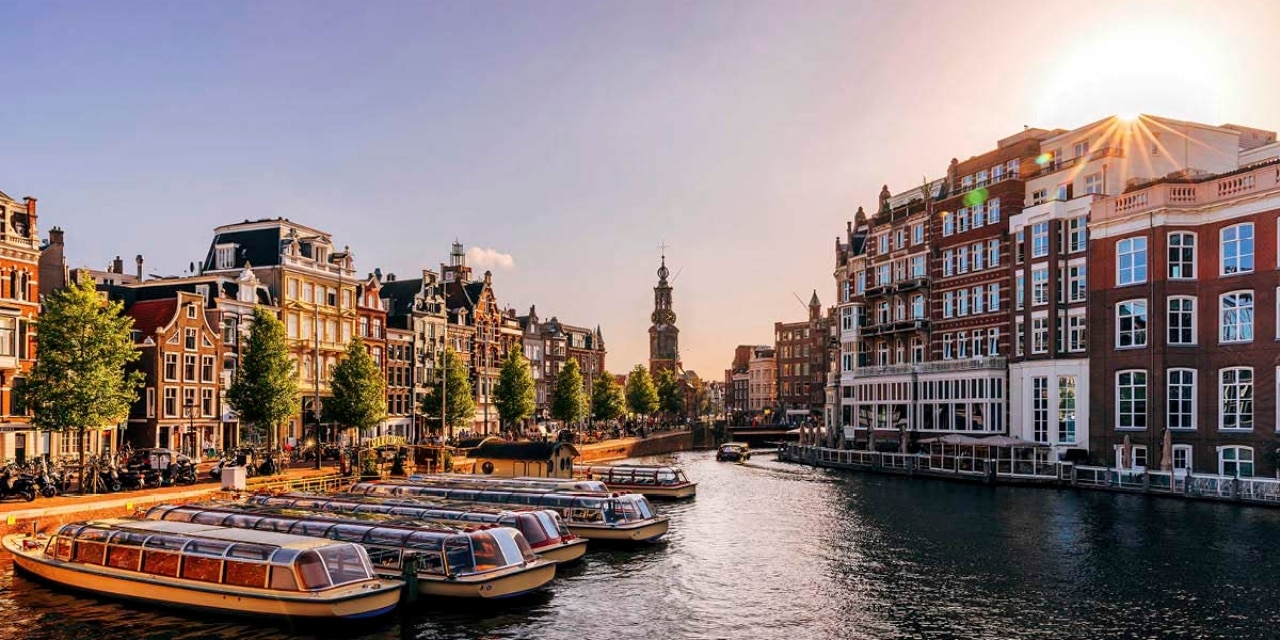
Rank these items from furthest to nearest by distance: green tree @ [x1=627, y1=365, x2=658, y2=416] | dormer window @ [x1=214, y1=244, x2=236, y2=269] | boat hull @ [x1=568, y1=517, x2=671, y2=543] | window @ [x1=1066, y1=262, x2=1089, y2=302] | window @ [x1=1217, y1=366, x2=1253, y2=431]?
green tree @ [x1=627, y1=365, x2=658, y2=416] → dormer window @ [x1=214, y1=244, x2=236, y2=269] → window @ [x1=1066, y1=262, x2=1089, y2=302] → window @ [x1=1217, y1=366, x2=1253, y2=431] → boat hull @ [x1=568, y1=517, x2=671, y2=543]

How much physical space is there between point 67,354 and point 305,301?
4205cm

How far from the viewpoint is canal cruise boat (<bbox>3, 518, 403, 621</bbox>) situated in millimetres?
30281

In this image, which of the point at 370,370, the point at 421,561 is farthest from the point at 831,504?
the point at 370,370

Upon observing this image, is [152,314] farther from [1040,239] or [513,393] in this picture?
[1040,239]

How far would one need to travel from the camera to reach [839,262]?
11619cm

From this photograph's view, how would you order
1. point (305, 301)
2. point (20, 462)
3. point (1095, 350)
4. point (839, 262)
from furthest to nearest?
point (839, 262) → point (305, 301) → point (1095, 350) → point (20, 462)

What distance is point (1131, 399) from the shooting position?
70.5 m

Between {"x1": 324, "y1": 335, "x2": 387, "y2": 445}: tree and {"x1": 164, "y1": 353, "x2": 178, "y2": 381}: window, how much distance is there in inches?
477

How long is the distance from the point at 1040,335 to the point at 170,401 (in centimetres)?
6943

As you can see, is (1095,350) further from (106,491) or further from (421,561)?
(106,491)

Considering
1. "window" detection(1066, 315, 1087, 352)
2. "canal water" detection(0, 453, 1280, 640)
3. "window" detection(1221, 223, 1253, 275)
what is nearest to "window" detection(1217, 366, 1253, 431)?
"window" detection(1221, 223, 1253, 275)

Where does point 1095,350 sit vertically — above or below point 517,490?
above

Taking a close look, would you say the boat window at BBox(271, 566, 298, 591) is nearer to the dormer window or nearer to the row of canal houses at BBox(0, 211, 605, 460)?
the row of canal houses at BBox(0, 211, 605, 460)

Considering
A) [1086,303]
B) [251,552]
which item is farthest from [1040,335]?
[251,552]
